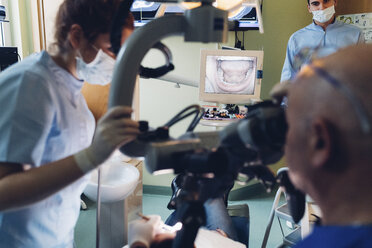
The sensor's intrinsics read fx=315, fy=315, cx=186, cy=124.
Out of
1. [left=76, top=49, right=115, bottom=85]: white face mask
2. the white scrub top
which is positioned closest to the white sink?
the white scrub top

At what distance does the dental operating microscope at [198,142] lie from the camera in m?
0.53

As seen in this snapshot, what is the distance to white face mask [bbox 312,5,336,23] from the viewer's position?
2814mm

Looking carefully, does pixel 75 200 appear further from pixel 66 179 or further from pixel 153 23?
pixel 153 23

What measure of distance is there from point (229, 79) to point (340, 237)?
226 centimetres

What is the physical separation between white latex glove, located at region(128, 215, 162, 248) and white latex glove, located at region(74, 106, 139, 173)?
178 mm

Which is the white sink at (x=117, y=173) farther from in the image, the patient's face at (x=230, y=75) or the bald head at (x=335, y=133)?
the bald head at (x=335, y=133)


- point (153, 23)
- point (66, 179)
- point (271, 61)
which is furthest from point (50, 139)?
point (271, 61)

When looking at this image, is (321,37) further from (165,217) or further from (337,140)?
(337,140)

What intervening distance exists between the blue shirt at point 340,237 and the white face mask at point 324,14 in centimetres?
279

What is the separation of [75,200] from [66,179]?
0.32 meters

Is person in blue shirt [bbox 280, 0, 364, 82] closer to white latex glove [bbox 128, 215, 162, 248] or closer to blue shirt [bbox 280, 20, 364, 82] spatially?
blue shirt [bbox 280, 20, 364, 82]

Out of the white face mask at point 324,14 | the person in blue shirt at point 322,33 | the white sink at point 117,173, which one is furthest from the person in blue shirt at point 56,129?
the white face mask at point 324,14

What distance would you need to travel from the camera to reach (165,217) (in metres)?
2.95

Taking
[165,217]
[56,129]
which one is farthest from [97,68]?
[165,217]
